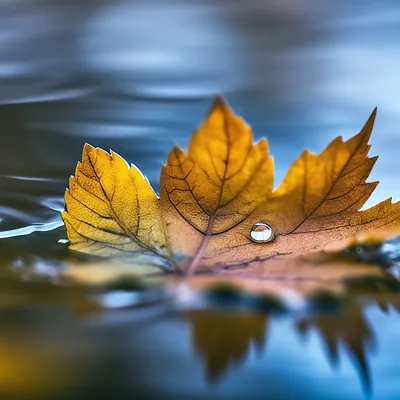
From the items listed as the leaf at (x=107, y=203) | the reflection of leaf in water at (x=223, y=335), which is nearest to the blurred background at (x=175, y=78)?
the leaf at (x=107, y=203)

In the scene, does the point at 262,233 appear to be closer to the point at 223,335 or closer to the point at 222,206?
the point at 222,206

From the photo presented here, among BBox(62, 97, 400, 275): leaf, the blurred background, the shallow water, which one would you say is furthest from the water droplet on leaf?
the blurred background

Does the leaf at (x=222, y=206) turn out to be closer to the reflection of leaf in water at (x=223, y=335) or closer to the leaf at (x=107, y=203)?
the leaf at (x=107, y=203)

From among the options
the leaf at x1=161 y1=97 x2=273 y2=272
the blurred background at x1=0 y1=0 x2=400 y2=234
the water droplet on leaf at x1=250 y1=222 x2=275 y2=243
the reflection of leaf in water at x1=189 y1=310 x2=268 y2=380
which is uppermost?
the blurred background at x1=0 y1=0 x2=400 y2=234

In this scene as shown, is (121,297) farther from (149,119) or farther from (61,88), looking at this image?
(61,88)

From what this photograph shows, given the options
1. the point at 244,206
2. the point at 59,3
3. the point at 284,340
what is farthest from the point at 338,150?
the point at 59,3

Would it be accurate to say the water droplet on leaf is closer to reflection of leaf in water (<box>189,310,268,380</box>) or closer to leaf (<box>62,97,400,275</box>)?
leaf (<box>62,97,400,275</box>)
